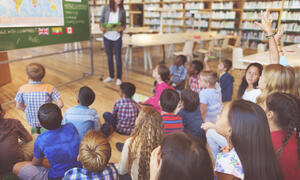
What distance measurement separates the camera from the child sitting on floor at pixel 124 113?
2215mm

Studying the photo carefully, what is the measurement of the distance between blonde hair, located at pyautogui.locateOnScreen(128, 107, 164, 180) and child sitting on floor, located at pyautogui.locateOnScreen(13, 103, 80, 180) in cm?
38

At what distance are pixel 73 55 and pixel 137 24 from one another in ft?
17.5

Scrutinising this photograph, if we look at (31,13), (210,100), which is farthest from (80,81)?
(210,100)

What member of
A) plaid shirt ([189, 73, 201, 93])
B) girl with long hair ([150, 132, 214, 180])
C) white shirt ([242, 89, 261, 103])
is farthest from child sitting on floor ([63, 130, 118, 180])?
plaid shirt ([189, 73, 201, 93])

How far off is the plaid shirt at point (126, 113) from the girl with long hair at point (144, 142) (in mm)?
854

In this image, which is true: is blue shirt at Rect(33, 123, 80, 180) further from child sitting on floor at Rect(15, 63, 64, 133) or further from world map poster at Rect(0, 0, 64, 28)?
world map poster at Rect(0, 0, 64, 28)

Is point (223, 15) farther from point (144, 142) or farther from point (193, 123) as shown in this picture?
point (144, 142)

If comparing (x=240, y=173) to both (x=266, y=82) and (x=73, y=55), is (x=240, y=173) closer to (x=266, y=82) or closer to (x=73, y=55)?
(x=266, y=82)

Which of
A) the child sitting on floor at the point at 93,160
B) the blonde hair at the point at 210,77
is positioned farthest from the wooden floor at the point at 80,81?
the blonde hair at the point at 210,77

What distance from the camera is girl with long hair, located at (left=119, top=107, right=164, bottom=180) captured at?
125 cm

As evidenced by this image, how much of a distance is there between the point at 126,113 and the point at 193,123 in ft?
2.31

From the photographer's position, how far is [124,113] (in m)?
2.23

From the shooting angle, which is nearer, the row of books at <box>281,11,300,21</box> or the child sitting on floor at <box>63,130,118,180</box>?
the child sitting on floor at <box>63,130,118,180</box>

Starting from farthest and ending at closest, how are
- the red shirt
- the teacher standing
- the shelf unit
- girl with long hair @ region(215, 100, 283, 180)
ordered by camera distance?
the shelf unit, the teacher standing, the red shirt, girl with long hair @ region(215, 100, 283, 180)
